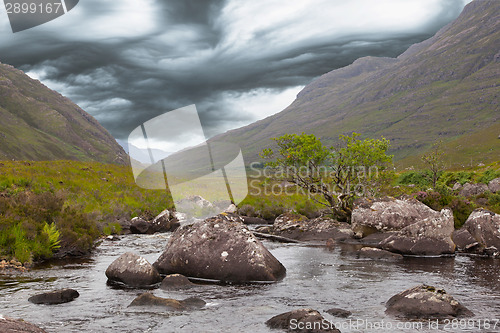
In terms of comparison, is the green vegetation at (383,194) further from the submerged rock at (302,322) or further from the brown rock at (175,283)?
the submerged rock at (302,322)

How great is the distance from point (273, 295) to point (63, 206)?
63.1 ft

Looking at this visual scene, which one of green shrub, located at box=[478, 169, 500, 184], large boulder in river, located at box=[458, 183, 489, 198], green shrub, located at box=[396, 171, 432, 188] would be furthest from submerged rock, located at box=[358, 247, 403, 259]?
green shrub, located at box=[396, 171, 432, 188]

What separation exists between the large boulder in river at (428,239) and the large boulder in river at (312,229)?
6643mm

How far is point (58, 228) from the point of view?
837 inches

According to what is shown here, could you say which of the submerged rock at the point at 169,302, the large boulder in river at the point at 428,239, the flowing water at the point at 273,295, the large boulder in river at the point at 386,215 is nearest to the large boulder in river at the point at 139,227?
the flowing water at the point at 273,295

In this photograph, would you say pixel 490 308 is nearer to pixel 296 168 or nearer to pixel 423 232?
pixel 423 232

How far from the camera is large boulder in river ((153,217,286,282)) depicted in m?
17.0

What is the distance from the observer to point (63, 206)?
27.9 metres

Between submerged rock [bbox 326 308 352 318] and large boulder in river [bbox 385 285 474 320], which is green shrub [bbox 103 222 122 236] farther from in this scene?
large boulder in river [bbox 385 285 474 320]

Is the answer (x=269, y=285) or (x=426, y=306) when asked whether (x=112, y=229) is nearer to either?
(x=269, y=285)

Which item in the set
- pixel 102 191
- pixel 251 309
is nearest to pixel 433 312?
pixel 251 309

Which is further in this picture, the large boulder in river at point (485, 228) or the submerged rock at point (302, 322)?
the large boulder in river at point (485, 228)

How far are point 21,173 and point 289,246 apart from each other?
82.2 feet

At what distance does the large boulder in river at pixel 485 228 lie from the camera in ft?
78.1
